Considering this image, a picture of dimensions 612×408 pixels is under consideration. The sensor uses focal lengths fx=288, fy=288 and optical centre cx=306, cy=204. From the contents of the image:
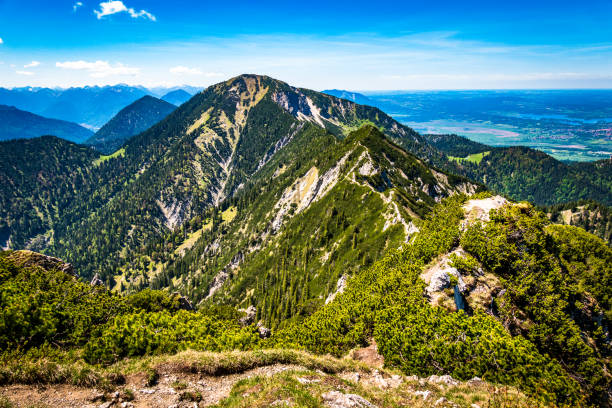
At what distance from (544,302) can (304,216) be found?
146 m

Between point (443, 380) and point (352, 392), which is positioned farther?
point (443, 380)

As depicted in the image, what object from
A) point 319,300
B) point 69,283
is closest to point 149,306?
point 69,283

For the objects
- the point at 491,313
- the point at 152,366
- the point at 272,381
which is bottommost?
the point at 491,313

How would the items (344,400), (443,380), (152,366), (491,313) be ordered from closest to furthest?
(344,400) < (152,366) < (443,380) < (491,313)

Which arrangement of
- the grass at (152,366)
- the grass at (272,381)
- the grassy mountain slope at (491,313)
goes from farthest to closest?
the grassy mountain slope at (491,313) → the grass at (272,381) → the grass at (152,366)

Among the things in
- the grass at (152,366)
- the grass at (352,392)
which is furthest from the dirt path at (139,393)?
the grass at (352,392)

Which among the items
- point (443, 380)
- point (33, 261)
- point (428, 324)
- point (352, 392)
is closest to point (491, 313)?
point (428, 324)

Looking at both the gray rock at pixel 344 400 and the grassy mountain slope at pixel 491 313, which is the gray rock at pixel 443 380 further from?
the gray rock at pixel 344 400

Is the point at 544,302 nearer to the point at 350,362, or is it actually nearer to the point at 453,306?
the point at 453,306

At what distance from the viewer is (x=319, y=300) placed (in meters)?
119

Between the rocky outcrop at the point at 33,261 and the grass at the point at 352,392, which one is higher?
the grass at the point at 352,392

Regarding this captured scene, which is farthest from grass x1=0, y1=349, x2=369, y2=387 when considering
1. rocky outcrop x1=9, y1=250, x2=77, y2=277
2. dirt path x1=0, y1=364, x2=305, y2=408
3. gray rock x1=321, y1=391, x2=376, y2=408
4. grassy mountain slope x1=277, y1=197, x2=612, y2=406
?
rocky outcrop x1=9, y1=250, x2=77, y2=277

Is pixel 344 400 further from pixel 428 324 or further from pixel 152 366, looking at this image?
pixel 428 324

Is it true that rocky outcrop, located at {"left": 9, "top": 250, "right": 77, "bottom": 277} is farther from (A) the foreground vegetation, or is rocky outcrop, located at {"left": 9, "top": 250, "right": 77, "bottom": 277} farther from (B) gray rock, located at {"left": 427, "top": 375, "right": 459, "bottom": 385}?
(B) gray rock, located at {"left": 427, "top": 375, "right": 459, "bottom": 385}
